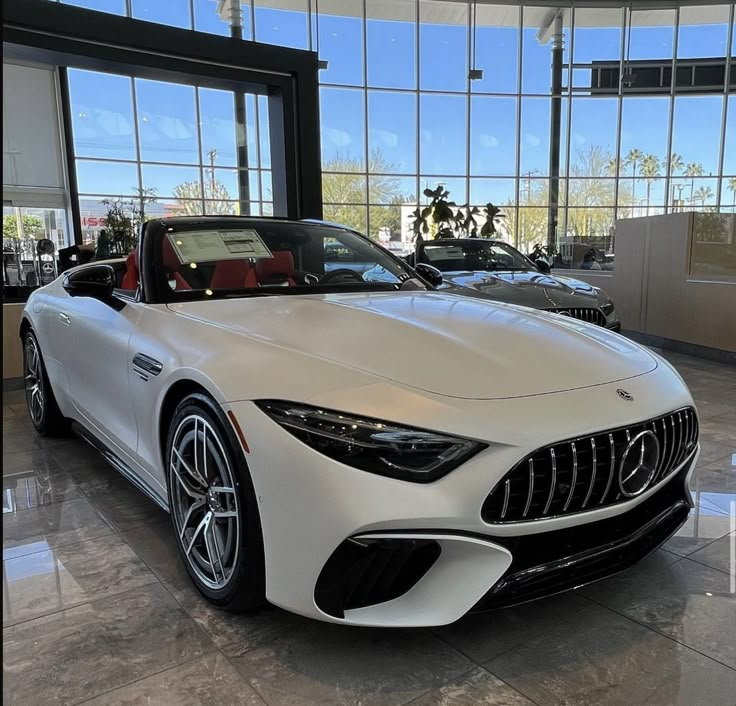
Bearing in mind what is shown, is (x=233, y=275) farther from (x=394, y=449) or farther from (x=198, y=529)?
(x=394, y=449)

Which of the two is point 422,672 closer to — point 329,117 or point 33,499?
point 33,499

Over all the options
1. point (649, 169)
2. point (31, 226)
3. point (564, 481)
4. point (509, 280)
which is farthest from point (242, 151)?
point (564, 481)

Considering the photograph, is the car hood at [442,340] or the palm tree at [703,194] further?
the palm tree at [703,194]

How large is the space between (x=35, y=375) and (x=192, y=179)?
13153mm

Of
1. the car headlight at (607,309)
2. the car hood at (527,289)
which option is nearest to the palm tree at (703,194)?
the car hood at (527,289)

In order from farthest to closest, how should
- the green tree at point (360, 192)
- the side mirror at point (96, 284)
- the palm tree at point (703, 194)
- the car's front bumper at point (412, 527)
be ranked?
the palm tree at point (703, 194) < the green tree at point (360, 192) < the side mirror at point (96, 284) < the car's front bumper at point (412, 527)

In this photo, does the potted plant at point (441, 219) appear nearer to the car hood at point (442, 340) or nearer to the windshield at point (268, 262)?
the windshield at point (268, 262)

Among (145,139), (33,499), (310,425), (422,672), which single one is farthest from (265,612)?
(145,139)

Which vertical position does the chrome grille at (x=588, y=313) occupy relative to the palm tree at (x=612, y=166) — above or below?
below

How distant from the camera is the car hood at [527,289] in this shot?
5230 millimetres

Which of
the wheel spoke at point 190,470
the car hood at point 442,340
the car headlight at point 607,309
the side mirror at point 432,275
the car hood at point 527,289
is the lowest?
the wheel spoke at point 190,470

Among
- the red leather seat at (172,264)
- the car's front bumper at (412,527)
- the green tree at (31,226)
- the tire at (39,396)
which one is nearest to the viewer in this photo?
the car's front bumper at (412,527)

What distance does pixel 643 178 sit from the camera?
1809 centimetres

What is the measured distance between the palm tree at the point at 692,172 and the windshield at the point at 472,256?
1360cm
